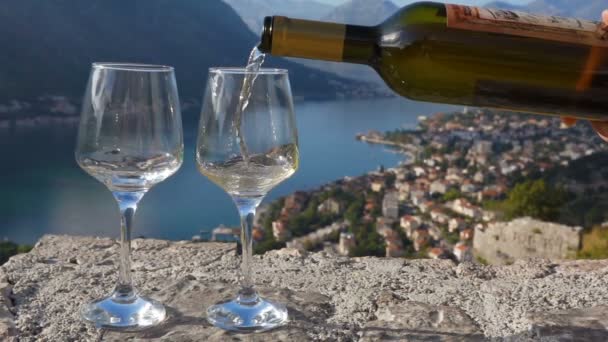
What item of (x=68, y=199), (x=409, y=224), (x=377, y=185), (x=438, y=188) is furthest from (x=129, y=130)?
(x=438, y=188)

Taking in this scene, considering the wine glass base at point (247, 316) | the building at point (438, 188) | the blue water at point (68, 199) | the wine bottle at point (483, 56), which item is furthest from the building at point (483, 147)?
the wine glass base at point (247, 316)

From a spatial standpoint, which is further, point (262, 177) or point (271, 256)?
point (271, 256)

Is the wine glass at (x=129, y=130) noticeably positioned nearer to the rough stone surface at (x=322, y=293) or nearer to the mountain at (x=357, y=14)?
the rough stone surface at (x=322, y=293)

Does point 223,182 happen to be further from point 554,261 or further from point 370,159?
point 370,159

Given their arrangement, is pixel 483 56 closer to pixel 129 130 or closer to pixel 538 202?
pixel 129 130

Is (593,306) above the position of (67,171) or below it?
above

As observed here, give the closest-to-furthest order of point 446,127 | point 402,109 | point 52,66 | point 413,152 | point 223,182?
1. point 223,182
2. point 52,66
3. point 413,152
4. point 446,127
5. point 402,109

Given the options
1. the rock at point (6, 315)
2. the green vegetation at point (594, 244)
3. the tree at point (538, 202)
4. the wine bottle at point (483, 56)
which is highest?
the wine bottle at point (483, 56)

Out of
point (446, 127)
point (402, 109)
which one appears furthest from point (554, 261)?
point (402, 109)
